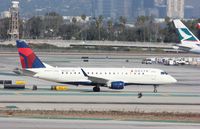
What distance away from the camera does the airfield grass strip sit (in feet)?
162

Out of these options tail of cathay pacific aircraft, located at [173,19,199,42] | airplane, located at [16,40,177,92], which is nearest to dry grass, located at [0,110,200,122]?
airplane, located at [16,40,177,92]

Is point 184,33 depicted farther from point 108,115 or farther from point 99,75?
point 108,115

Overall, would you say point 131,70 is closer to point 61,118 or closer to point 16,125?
point 61,118

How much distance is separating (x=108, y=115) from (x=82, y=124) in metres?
6.46

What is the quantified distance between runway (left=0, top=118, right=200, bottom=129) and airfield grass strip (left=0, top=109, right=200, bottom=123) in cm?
214

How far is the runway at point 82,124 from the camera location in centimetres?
4309

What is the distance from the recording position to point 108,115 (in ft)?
167

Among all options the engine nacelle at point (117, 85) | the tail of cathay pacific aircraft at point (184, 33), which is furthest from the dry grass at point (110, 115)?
the tail of cathay pacific aircraft at point (184, 33)

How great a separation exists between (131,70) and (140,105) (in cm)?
1668

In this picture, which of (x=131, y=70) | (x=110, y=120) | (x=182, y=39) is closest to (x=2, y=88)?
(x=131, y=70)

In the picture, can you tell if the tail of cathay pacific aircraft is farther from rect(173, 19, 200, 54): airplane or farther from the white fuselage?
the white fuselage

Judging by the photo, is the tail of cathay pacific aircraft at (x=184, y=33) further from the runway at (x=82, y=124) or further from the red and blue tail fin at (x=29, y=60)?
the runway at (x=82, y=124)

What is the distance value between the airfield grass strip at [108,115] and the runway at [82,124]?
7.02ft

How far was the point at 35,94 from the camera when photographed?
68.9 meters
